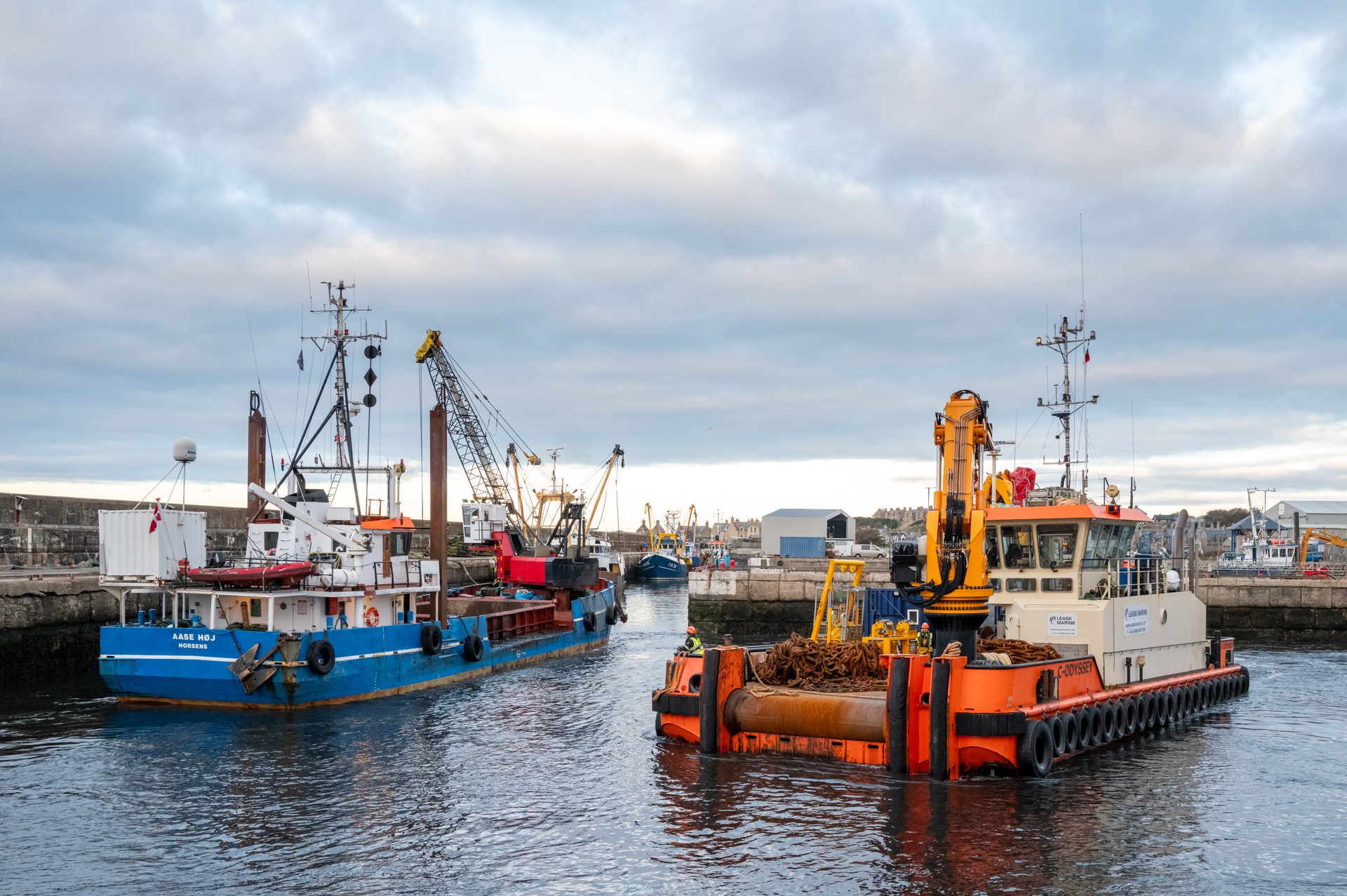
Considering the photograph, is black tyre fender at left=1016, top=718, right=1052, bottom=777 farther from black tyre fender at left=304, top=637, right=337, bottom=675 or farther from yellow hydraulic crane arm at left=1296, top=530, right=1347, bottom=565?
yellow hydraulic crane arm at left=1296, top=530, right=1347, bottom=565

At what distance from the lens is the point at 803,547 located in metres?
90.4

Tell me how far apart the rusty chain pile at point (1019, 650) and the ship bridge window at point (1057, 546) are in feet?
6.40

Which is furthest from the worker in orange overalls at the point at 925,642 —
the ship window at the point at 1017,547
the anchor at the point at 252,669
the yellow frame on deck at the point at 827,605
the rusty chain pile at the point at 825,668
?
the anchor at the point at 252,669

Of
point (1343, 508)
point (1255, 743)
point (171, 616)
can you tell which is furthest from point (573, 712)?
point (1343, 508)

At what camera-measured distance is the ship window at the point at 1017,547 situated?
2189 centimetres

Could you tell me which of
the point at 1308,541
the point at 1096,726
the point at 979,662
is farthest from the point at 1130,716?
the point at 1308,541

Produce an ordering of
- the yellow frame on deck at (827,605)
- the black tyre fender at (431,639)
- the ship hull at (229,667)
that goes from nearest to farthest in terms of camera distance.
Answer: the ship hull at (229,667)
the yellow frame on deck at (827,605)
the black tyre fender at (431,639)

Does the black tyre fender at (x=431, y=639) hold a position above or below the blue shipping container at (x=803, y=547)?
above

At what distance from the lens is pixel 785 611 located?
49.6 metres

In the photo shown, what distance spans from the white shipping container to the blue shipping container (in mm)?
67258

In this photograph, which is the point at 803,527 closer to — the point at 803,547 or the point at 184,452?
the point at 803,547

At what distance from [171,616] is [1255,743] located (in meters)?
24.6

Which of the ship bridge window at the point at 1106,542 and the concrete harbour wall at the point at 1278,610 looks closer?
the ship bridge window at the point at 1106,542

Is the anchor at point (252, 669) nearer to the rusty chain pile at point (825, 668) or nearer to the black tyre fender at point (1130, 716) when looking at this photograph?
the rusty chain pile at point (825, 668)
